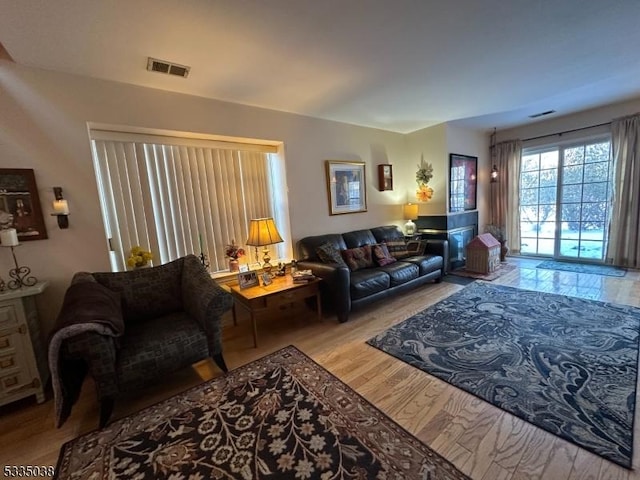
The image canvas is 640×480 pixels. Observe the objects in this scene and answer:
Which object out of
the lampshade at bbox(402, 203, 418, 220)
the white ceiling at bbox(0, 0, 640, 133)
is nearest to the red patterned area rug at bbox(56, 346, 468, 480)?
the white ceiling at bbox(0, 0, 640, 133)

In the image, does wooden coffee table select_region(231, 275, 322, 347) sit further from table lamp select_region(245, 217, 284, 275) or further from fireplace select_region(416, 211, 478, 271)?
fireplace select_region(416, 211, 478, 271)

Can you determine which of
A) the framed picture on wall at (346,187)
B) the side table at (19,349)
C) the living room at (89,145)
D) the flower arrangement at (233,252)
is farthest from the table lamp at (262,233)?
the side table at (19,349)

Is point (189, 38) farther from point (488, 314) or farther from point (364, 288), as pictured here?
point (488, 314)

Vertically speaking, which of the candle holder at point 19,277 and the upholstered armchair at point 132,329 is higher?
the candle holder at point 19,277

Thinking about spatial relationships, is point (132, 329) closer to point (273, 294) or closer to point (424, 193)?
point (273, 294)

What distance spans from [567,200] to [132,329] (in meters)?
6.70

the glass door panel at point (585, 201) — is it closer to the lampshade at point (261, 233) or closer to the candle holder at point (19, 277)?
the lampshade at point (261, 233)

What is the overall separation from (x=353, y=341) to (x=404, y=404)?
2.81 ft

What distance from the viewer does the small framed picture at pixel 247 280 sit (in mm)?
2759

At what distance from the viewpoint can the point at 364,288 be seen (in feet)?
9.86

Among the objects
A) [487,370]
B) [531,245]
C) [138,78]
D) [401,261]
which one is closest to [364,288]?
[401,261]

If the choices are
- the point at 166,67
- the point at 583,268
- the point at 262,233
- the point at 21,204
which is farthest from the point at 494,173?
the point at 21,204

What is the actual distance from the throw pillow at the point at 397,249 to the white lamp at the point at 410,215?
81cm

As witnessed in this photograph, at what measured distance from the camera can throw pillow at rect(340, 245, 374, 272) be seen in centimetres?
340
